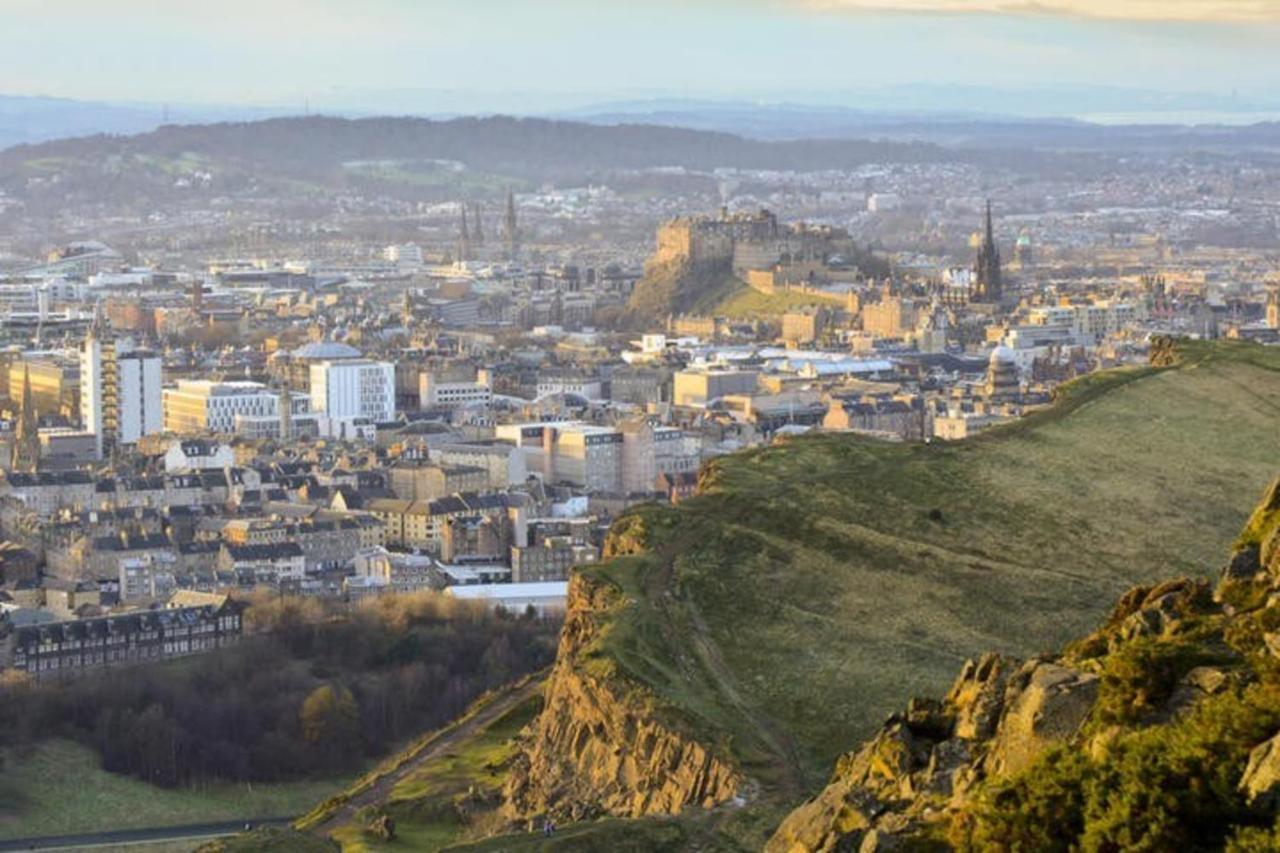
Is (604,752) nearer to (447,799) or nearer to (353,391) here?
(447,799)

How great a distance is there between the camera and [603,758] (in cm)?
2391

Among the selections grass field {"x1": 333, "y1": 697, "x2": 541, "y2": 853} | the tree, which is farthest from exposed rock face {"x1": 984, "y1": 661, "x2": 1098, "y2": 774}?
the tree

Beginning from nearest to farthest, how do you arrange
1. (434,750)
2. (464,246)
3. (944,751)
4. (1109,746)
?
(1109,746)
(944,751)
(434,750)
(464,246)

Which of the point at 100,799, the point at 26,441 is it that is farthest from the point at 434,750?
the point at 26,441

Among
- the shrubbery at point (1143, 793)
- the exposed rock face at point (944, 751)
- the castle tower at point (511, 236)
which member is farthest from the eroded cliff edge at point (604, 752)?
the castle tower at point (511, 236)

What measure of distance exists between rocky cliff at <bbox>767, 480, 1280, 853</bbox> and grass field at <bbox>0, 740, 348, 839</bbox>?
68.9 feet

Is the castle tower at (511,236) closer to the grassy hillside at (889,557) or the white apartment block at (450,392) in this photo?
the white apartment block at (450,392)

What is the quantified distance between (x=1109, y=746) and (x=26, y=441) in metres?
60.2

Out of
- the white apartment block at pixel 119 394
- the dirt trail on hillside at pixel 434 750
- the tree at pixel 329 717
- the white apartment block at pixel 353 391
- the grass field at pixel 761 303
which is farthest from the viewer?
the grass field at pixel 761 303

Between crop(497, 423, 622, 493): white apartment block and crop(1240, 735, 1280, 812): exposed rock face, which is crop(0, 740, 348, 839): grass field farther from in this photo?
crop(497, 423, 622, 493): white apartment block

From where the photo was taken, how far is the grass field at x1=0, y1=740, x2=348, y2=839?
1411 inches

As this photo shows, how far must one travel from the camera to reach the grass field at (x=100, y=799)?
35844 mm

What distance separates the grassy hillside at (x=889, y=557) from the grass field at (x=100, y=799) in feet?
21.9

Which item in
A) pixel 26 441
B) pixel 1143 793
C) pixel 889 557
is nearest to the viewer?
pixel 1143 793
